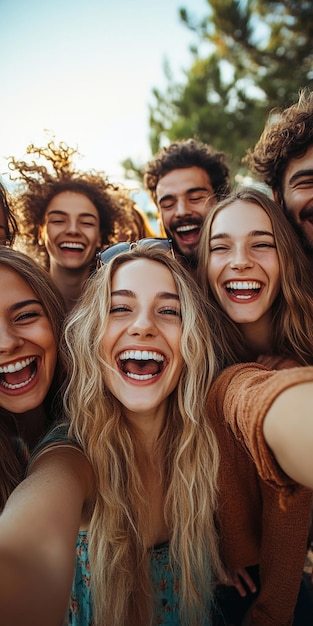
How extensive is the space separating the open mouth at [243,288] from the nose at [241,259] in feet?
0.34

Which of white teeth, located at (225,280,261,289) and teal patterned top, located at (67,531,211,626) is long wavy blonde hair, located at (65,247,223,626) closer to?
teal patterned top, located at (67,531,211,626)

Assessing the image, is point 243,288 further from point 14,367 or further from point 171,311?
point 14,367

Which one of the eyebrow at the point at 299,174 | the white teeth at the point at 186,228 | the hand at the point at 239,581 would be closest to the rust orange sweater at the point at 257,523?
the hand at the point at 239,581

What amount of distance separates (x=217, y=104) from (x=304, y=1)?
9.31 feet

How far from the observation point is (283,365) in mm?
2164

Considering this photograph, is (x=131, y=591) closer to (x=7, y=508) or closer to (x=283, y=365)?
(x=7, y=508)

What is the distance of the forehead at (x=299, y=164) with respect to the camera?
104 inches

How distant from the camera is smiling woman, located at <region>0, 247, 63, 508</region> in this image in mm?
1756

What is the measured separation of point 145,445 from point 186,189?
2.29m

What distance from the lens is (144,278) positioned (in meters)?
1.84

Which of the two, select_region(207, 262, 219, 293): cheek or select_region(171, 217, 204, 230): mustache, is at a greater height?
select_region(171, 217, 204, 230): mustache

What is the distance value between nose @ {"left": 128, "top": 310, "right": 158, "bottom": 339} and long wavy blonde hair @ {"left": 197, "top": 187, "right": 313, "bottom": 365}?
2.63 feet

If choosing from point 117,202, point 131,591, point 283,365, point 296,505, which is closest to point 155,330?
point 283,365

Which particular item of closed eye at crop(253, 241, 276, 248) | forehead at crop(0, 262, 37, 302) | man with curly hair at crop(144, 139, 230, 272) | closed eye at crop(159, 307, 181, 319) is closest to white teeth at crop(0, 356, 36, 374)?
forehead at crop(0, 262, 37, 302)
